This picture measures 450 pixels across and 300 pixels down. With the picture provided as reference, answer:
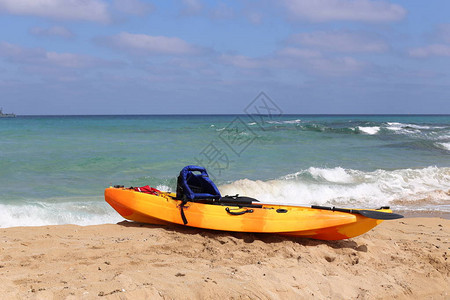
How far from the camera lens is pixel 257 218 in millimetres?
6281

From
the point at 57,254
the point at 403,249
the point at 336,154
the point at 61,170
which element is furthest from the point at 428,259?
the point at 336,154

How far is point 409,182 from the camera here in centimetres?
1255

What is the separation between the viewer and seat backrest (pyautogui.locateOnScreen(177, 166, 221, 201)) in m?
6.93

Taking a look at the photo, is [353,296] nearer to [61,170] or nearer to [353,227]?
[353,227]

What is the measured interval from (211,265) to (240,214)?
144 cm

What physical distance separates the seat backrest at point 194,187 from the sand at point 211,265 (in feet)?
1.86

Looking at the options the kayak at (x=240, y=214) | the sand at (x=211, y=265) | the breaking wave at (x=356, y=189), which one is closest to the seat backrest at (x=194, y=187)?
the kayak at (x=240, y=214)

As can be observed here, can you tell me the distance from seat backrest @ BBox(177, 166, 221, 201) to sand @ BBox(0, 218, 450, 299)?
0.57 m

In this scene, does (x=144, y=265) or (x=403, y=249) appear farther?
(x=403, y=249)

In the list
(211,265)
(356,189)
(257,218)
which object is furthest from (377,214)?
(356,189)

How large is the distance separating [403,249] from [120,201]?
4606mm

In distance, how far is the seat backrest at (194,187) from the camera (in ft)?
22.7

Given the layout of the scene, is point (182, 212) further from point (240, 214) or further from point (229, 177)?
point (229, 177)

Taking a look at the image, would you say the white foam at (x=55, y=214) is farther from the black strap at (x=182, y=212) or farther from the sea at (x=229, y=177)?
the black strap at (x=182, y=212)
